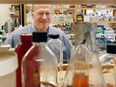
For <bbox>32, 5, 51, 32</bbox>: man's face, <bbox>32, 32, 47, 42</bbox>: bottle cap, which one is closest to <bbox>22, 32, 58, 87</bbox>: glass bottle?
<bbox>32, 32, 47, 42</bbox>: bottle cap

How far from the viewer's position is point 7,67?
0.45 m

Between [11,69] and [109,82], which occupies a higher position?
[11,69]

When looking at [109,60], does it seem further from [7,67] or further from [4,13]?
[4,13]

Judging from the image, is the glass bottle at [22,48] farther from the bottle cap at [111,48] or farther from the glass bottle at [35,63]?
the bottle cap at [111,48]

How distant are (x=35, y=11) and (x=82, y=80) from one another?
Answer: 4.90 feet

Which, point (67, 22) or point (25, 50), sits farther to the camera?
point (67, 22)

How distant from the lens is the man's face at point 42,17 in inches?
76.7

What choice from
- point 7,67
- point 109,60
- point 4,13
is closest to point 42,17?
point 109,60

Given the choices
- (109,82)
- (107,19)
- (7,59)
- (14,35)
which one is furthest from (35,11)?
(107,19)

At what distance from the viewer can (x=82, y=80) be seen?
0.57 metres

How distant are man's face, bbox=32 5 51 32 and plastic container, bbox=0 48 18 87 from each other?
1.44m

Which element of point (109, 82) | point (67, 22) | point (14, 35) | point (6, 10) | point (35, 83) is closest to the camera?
point (35, 83)

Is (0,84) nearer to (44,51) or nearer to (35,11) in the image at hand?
(44,51)

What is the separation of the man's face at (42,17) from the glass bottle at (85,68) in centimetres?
137
